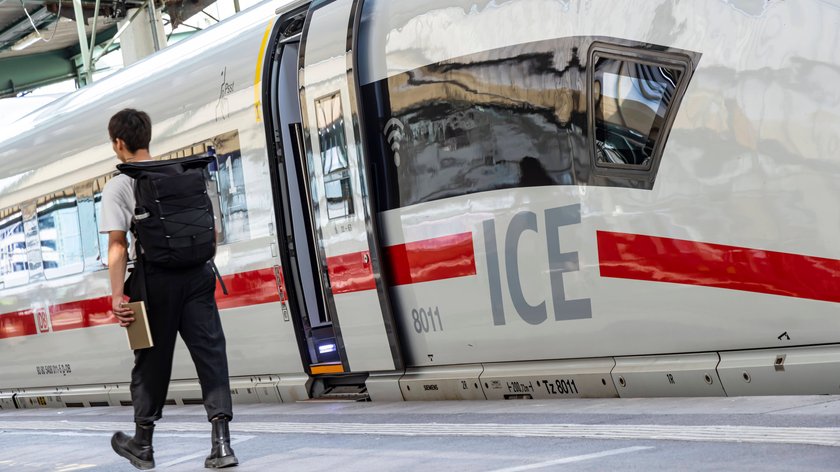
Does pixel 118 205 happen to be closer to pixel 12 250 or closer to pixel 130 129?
pixel 130 129

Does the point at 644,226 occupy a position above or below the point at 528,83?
below

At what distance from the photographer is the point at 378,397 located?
7.74 m

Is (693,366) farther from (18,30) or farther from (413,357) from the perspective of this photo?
(18,30)

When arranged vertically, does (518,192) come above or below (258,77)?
below

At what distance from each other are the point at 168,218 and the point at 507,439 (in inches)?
75.4

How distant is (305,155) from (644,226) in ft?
9.70

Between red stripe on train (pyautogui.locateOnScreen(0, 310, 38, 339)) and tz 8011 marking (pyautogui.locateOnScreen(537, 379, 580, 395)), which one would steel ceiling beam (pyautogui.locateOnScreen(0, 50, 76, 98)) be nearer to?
red stripe on train (pyautogui.locateOnScreen(0, 310, 38, 339))

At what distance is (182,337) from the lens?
5.66m

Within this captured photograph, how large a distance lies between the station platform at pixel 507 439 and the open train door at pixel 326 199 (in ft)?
1.57

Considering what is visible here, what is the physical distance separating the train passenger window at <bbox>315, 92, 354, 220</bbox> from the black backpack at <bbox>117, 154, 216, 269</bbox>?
194 centimetres

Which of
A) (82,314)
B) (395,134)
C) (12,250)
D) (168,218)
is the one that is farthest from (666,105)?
(12,250)

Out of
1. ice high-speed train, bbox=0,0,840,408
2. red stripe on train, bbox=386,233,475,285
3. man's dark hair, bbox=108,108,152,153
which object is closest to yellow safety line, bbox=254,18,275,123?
ice high-speed train, bbox=0,0,840,408

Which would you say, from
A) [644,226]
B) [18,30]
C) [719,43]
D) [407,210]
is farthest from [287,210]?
[18,30]

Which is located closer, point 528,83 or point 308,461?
point 308,461
